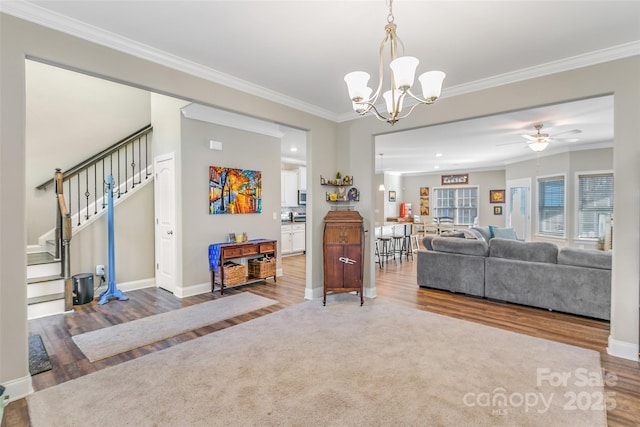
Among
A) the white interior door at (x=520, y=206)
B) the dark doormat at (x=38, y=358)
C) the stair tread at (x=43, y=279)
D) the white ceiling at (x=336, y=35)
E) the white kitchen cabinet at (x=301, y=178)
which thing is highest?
the white ceiling at (x=336, y=35)

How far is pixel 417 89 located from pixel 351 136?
1.23m

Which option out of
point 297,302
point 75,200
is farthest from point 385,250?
point 75,200

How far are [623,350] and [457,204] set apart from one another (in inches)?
373

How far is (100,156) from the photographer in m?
5.18

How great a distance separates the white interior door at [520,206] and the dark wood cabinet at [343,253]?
22.1 ft

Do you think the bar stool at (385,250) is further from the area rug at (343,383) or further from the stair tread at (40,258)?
the stair tread at (40,258)

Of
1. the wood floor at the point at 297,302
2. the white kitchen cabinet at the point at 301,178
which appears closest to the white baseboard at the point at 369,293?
the wood floor at the point at 297,302

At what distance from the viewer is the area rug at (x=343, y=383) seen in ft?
6.61

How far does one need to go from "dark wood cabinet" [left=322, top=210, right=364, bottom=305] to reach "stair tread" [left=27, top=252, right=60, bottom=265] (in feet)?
11.6

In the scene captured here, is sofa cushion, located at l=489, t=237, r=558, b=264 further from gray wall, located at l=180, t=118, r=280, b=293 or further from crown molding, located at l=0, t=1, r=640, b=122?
gray wall, located at l=180, t=118, r=280, b=293

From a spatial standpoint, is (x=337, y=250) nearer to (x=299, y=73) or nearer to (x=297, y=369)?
(x=297, y=369)

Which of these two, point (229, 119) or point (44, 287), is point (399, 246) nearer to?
point (229, 119)

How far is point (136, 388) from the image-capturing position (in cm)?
233

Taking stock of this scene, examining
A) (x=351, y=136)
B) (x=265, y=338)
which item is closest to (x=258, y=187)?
(x=351, y=136)
